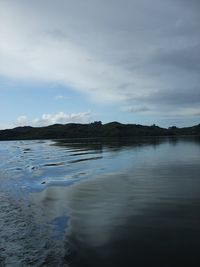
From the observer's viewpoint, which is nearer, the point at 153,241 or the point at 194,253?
the point at 194,253

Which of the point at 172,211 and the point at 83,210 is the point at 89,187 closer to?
the point at 83,210

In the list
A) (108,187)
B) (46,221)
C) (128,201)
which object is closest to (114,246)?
(46,221)

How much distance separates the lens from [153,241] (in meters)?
10.1

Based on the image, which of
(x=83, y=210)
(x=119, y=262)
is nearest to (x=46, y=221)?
(x=83, y=210)

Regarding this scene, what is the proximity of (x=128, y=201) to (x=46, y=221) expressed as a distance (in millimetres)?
4233

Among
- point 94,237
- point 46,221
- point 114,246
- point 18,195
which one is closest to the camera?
point 114,246

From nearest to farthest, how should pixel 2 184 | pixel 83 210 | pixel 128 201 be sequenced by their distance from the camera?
pixel 83 210, pixel 128 201, pixel 2 184

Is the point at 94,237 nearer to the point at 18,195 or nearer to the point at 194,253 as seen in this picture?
the point at 194,253

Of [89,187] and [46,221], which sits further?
[89,187]

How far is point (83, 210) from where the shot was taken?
48.3 ft

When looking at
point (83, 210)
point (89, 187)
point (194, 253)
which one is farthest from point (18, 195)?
point (194, 253)

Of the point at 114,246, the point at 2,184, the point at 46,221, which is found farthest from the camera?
the point at 2,184

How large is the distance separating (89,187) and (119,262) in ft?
39.6

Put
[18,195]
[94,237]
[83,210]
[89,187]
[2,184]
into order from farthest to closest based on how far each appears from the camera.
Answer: [2,184]
[89,187]
[18,195]
[83,210]
[94,237]
